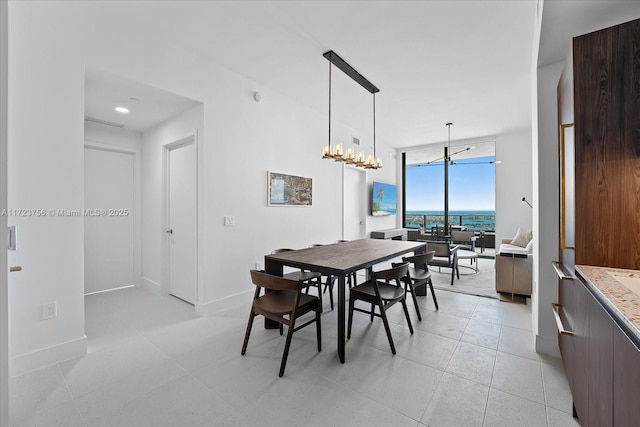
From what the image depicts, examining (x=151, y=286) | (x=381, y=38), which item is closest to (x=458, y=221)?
(x=381, y=38)

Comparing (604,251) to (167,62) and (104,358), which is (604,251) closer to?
(104,358)

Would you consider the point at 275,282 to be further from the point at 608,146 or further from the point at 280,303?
the point at 608,146

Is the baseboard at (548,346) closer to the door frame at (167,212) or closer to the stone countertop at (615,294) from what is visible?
the stone countertop at (615,294)

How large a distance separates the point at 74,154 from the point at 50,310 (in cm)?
125

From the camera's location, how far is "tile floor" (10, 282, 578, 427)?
1.57 metres

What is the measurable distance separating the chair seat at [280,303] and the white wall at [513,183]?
584cm

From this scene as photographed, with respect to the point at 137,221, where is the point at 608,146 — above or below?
above

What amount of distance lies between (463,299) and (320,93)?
351cm

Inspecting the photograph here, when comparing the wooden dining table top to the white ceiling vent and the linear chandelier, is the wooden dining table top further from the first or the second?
the white ceiling vent

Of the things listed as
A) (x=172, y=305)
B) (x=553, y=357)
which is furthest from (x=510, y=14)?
(x=172, y=305)

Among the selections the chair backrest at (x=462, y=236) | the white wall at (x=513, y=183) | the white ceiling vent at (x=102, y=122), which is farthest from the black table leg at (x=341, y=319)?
the white wall at (x=513, y=183)

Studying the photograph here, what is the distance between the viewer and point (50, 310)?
2127 mm

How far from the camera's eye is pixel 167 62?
279cm

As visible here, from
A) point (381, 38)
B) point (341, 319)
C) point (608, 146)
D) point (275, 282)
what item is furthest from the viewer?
point (381, 38)
